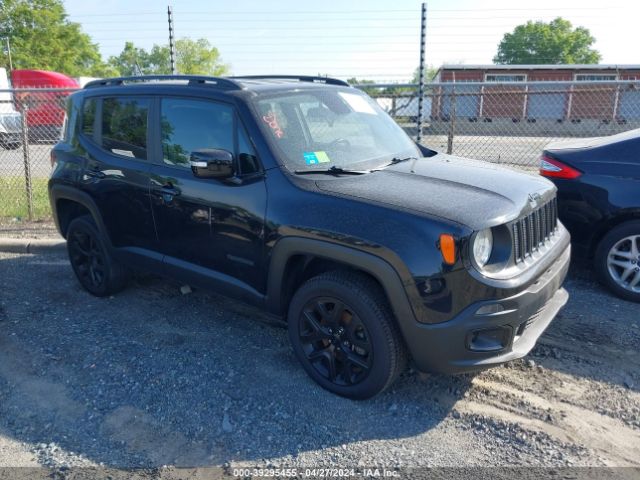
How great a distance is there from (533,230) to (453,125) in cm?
425

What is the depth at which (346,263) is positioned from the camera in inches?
122

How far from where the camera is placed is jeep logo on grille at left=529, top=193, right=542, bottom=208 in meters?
3.32

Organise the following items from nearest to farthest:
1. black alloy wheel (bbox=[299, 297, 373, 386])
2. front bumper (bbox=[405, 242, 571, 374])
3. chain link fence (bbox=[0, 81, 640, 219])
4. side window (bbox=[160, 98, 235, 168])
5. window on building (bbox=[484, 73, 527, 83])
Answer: front bumper (bbox=[405, 242, 571, 374]) < black alloy wheel (bbox=[299, 297, 373, 386]) < side window (bbox=[160, 98, 235, 168]) < chain link fence (bbox=[0, 81, 640, 219]) < window on building (bbox=[484, 73, 527, 83])

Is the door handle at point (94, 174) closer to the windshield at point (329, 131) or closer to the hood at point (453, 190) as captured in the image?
the windshield at point (329, 131)

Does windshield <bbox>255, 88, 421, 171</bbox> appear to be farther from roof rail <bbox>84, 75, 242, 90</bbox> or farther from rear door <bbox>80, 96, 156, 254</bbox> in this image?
rear door <bbox>80, 96, 156, 254</bbox>

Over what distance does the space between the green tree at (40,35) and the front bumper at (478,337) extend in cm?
4141

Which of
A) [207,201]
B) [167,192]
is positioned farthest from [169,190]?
[207,201]

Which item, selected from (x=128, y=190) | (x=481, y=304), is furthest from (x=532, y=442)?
(x=128, y=190)

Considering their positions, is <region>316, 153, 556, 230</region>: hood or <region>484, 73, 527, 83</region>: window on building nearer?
<region>316, 153, 556, 230</region>: hood

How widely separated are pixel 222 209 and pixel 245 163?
1.18 feet

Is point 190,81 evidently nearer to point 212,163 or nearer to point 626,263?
point 212,163

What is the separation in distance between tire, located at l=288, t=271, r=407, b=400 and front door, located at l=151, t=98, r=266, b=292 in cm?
44

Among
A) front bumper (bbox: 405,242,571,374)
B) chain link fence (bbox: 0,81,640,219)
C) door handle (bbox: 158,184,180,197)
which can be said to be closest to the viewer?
front bumper (bbox: 405,242,571,374)

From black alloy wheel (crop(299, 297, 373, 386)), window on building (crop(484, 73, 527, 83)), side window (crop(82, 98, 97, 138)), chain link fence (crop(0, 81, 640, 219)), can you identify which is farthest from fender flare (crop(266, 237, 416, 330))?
window on building (crop(484, 73, 527, 83))
